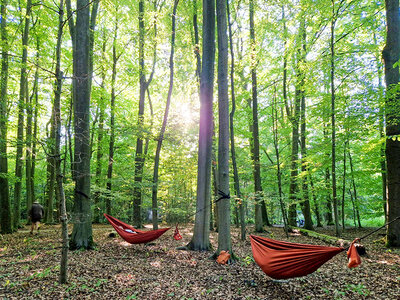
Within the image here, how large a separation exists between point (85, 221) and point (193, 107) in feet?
16.6

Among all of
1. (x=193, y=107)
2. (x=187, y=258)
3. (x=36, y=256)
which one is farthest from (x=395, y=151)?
(x=36, y=256)

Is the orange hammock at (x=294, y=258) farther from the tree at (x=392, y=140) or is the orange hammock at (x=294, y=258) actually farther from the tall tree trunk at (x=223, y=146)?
the tree at (x=392, y=140)

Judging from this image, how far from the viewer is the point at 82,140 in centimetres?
475

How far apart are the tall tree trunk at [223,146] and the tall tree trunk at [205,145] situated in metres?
0.58

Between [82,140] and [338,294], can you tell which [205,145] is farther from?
[338,294]

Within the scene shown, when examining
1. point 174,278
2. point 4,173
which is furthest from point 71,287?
point 4,173

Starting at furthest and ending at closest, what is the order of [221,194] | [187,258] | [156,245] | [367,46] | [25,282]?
[367,46]
[156,245]
[187,258]
[221,194]
[25,282]

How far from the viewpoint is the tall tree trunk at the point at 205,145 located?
4973 mm

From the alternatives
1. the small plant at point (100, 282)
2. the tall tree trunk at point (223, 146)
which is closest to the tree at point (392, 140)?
the tall tree trunk at point (223, 146)

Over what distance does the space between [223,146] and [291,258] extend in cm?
219

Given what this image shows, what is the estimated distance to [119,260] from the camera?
427 cm

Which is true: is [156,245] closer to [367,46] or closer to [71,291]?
[71,291]

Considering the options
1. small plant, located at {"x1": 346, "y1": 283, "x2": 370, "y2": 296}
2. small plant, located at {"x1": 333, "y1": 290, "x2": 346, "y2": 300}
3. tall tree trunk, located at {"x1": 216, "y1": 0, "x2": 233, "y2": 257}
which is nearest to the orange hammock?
small plant, located at {"x1": 333, "y1": 290, "x2": 346, "y2": 300}

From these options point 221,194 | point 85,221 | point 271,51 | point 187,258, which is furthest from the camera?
point 271,51
